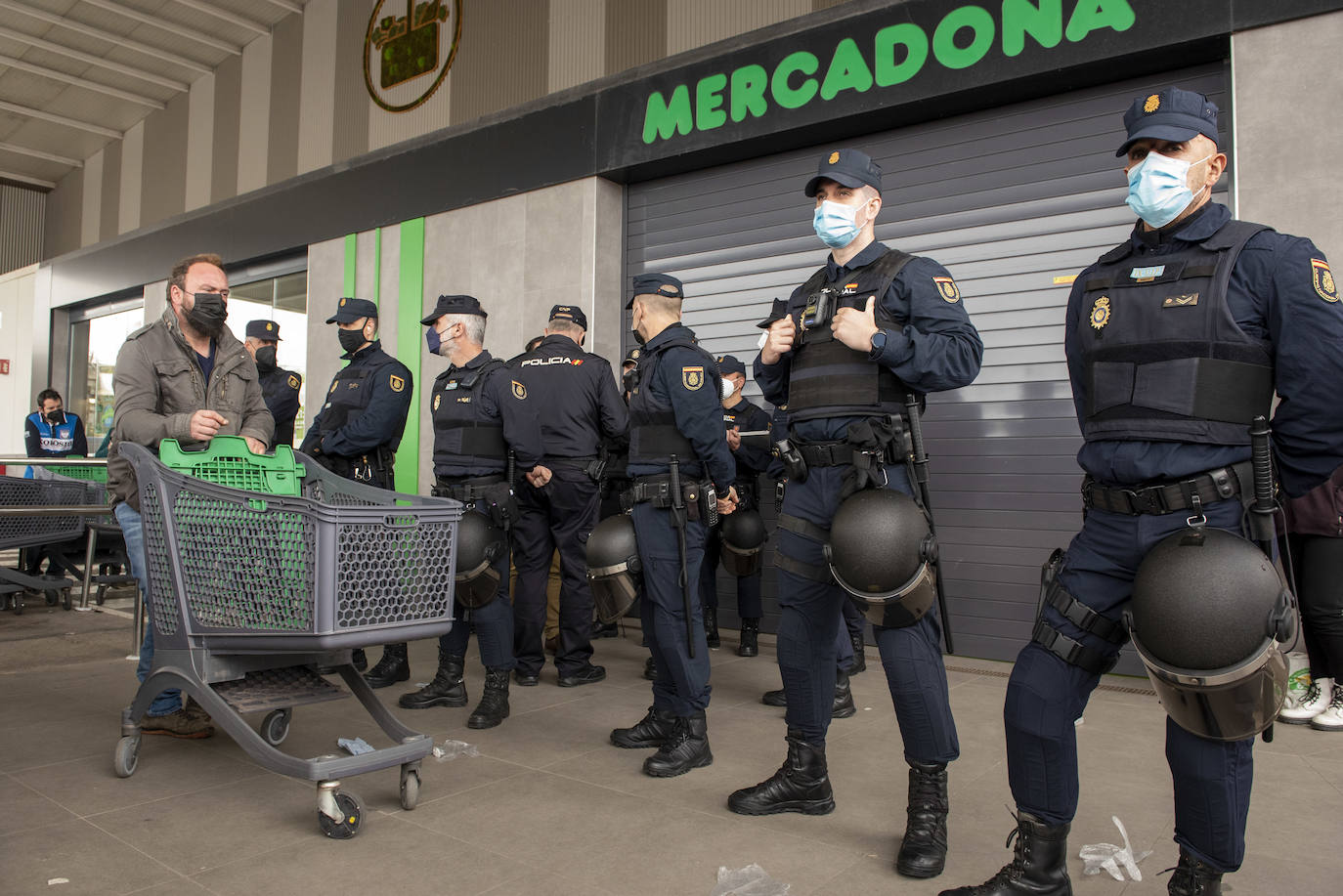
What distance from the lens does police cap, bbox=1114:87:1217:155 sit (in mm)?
2209

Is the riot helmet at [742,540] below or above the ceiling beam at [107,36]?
below

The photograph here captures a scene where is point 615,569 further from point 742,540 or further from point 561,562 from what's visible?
point 742,540

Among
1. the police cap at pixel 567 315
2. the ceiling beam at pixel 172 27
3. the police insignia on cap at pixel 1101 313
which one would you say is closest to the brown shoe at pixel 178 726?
the police cap at pixel 567 315

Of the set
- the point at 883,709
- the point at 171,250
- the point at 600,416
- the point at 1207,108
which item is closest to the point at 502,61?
the point at 600,416

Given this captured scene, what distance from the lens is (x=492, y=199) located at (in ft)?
26.1

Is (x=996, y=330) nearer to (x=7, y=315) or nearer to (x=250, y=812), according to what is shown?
(x=250, y=812)

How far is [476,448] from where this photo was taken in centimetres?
463

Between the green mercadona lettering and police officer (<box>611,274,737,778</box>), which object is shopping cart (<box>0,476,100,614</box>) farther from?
the green mercadona lettering

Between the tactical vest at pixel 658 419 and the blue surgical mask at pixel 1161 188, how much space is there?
70.0 inches

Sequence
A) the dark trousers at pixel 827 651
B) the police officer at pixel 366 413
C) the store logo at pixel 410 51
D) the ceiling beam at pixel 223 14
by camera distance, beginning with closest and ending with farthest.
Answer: the dark trousers at pixel 827 651
the police officer at pixel 366 413
the store logo at pixel 410 51
the ceiling beam at pixel 223 14

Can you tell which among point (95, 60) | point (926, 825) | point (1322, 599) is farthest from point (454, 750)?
point (95, 60)

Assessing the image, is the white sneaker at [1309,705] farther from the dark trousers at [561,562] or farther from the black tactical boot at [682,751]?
the dark trousers at [561,562]

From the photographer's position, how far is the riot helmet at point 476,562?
412cm

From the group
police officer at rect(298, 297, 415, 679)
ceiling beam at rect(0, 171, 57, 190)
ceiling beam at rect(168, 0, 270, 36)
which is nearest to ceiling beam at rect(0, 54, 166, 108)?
ceiling beam at rect(168, 0, 270, 36)
